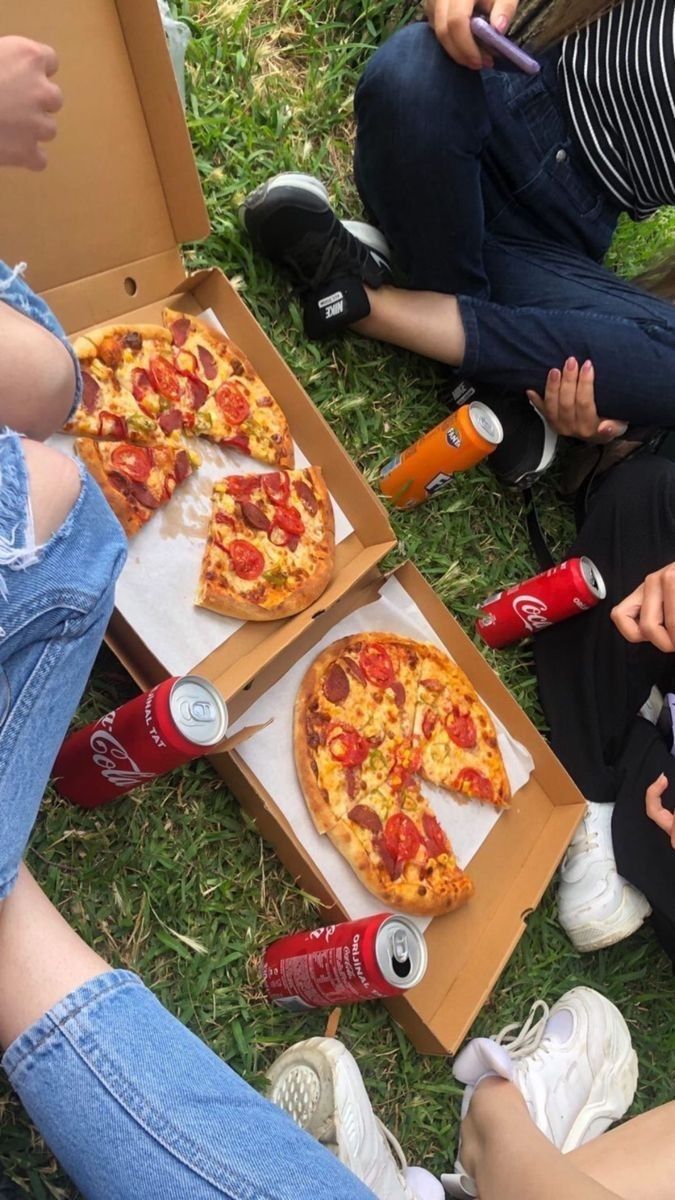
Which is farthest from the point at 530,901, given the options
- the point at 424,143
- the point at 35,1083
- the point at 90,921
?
the point at 424,143

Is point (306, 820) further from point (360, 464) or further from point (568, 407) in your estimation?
point (568, 407)

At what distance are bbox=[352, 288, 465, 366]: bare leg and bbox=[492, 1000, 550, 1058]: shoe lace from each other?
4.34 ft

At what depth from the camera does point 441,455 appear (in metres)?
1.76

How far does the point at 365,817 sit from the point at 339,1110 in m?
0.45

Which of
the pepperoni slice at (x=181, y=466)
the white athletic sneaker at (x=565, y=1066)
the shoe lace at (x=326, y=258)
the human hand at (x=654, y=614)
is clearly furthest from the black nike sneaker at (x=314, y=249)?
the white athletic sneaker at (x=565, y=1066)

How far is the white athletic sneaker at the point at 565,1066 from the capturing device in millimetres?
1675

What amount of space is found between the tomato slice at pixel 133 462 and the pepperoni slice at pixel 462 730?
760 mm

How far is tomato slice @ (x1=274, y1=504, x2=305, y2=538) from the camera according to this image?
5.46 ft

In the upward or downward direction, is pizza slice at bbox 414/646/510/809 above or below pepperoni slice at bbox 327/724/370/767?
below

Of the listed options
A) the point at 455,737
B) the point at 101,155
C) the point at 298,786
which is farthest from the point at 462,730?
the point at 101,155

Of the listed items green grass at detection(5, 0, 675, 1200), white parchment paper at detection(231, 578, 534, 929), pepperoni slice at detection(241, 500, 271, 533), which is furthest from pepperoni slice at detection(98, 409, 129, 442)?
white parchment paper at detection(231, 578, 534, 929)

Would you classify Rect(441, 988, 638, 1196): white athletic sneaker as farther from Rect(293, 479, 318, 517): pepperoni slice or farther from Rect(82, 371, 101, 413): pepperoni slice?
Rect(82, 371, 101, 413): pepperoni slice

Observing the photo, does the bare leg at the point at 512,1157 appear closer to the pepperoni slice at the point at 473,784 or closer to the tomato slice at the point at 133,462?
the pepperoni slice at the point at 473,784

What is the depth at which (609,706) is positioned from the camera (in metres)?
1.93
